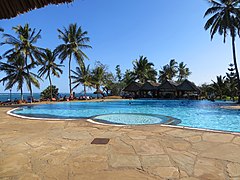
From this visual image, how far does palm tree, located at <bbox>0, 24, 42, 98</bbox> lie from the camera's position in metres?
21.4

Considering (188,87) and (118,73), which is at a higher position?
(118,73)

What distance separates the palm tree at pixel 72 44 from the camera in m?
25.6

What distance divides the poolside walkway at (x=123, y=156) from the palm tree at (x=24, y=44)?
1952cm

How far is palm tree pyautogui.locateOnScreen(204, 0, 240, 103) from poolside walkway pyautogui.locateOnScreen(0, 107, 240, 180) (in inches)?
674

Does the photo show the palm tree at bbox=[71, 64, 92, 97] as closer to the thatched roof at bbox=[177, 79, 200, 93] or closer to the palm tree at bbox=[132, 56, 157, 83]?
the palm tree at bbox=[132, 56, 157, 83]

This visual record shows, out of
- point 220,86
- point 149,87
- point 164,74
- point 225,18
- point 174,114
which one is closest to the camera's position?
point 174,114

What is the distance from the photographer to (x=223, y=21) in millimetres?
18156

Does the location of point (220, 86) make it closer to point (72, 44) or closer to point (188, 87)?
point (188, 87)

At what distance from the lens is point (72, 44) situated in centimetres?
2545

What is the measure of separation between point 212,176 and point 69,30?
26527mm

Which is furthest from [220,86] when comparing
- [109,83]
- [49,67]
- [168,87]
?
[49,67]

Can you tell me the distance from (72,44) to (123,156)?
950 inches

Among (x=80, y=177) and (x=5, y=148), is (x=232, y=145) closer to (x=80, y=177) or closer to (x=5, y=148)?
(x=80, y=177)

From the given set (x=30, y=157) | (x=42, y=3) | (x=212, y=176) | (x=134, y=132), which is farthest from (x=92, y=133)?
(x=42, y=3)
